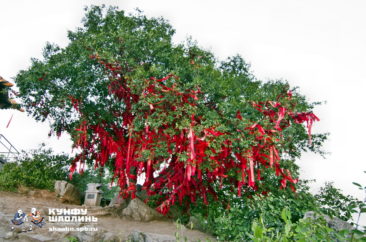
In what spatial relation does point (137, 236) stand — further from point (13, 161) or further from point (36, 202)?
point (13, 161)

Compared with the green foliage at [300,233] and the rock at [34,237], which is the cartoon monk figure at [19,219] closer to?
the rock at [34,237]

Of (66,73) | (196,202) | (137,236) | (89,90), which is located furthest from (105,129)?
(137,236)

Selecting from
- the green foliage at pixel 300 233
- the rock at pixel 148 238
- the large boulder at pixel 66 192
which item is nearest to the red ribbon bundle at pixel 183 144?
the rock at pixel 148 238

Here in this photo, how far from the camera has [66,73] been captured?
10383 mm

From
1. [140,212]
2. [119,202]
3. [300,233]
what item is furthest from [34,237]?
[300,233]

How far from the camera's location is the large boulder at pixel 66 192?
13.0 metres

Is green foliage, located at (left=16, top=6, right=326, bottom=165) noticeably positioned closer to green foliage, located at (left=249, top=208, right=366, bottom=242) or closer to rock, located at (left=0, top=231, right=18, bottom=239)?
rock, located at (left=0, top=231, right=18, bottom=239)

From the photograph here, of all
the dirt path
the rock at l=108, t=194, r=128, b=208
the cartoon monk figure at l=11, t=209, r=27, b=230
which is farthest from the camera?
the rock at l=108, t=194, r=128, b=208

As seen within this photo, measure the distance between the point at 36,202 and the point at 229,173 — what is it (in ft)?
24.9

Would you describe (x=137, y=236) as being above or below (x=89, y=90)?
below

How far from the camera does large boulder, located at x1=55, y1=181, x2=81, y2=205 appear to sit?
1301 cm

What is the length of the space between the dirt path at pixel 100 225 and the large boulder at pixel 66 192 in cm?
40

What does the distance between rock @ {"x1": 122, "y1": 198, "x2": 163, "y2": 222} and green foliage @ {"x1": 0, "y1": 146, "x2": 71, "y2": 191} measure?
4842mm

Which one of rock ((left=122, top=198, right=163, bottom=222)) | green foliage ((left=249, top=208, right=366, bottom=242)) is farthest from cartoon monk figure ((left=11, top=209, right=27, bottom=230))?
green foliage ((left=249, top=208, right=366, bottom=242))
